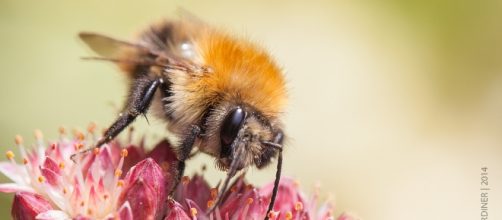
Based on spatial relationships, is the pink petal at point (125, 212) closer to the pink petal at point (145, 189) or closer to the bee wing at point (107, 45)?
the pink petal at point (145, 189)

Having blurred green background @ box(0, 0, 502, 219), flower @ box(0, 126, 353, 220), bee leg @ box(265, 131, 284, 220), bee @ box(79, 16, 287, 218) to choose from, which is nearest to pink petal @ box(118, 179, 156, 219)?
flower @ box(0, 126, 353, 220)

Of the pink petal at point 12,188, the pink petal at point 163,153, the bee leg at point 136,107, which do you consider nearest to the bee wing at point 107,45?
the bee leg at point 136,107

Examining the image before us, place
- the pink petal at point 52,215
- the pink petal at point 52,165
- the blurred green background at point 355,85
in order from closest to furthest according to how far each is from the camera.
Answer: the pink petal at point 52,215, the pink petal at point 52,165, the blurred green background at point 355,85

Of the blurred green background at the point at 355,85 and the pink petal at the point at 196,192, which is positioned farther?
the blurred green background at the point at 355,85

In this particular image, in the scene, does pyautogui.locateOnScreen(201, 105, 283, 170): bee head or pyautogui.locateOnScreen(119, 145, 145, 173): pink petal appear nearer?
pyautogui.locateOnScreen(201, 105, 283, 170): bee head

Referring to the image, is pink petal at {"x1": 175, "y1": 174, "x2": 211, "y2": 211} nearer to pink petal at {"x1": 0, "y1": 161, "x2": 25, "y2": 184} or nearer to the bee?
the bee

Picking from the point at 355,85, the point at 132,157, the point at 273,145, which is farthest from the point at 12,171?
the point at 355,85

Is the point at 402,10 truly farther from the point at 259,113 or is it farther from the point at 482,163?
the point at 259,113
